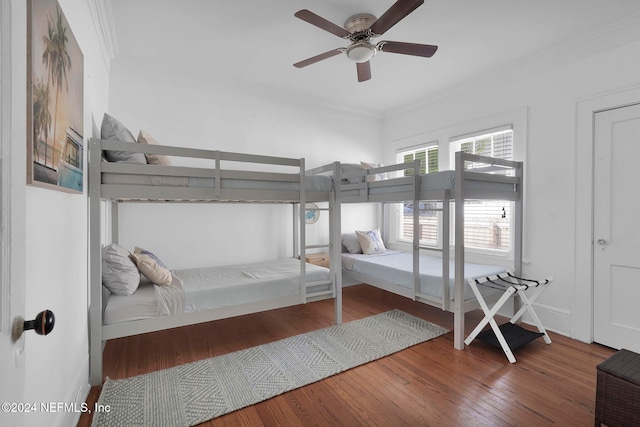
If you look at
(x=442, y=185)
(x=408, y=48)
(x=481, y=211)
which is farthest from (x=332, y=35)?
(x=481, y=211)

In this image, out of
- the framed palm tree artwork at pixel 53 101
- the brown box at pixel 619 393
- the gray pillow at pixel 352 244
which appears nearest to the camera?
the framed palm tree artwork at pixel 53 101

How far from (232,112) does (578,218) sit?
13.0 ft

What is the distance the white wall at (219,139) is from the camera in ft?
10.8

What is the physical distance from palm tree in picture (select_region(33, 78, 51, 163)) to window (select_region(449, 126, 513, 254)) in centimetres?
383

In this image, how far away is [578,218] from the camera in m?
2.81

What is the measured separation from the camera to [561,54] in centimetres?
291

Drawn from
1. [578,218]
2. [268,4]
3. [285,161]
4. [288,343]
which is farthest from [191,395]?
[578,218]

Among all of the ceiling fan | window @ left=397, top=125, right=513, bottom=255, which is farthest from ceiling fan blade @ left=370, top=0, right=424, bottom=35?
window @ left=397, top=125, right=513, bottom=255

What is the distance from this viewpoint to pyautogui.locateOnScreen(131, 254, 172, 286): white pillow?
2479 millimetres

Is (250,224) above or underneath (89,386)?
above

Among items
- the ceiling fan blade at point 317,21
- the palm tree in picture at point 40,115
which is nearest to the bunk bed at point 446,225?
the ceiling fan blade at point 317,21

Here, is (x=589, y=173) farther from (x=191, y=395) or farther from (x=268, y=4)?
(x=191, y=395)

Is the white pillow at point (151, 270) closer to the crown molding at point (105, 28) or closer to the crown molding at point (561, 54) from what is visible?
the crown molding at point (105, 28)

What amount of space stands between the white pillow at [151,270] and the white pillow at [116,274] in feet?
0.44
